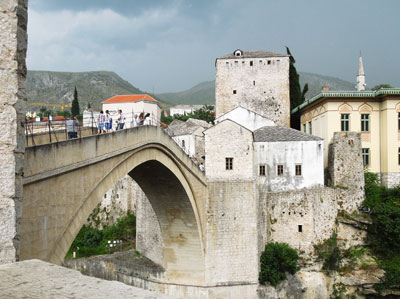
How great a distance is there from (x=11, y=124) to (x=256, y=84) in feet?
94.1

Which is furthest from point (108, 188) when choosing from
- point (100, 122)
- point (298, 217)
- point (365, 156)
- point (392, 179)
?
point (392, 179)

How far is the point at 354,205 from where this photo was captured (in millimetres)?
20859

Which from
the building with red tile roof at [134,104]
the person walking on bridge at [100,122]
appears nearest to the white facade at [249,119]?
the person walking on bridge at [100,122]

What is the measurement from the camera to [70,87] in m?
148

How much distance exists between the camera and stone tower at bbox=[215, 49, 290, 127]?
31.0 m

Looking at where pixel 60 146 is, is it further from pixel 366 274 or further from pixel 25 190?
pixel 366 274

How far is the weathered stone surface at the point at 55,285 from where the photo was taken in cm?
278

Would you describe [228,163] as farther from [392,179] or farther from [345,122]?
[392,179]

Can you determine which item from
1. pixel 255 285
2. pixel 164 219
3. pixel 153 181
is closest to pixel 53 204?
pixel 153 181

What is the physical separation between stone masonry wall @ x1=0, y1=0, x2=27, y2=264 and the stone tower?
90.8 feet

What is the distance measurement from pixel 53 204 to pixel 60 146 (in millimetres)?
1218

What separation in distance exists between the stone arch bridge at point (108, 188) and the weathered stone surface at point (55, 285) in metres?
3.78

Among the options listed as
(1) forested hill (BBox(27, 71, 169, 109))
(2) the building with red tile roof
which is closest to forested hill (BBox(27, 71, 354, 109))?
(1) forested hill (BBox(27, 71, 169, 109))

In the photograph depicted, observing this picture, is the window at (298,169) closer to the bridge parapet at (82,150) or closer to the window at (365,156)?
the window at (365,156)
